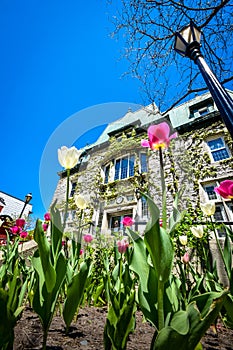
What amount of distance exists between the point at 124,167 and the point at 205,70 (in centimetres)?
80

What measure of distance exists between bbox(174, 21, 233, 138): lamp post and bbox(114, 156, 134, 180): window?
0.46 metres

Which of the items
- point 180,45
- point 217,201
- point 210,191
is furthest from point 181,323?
point 210,191

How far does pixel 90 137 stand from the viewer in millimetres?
863

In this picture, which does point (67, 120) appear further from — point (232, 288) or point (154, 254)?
point (232, 288)

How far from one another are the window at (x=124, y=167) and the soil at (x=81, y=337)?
0.74 meters

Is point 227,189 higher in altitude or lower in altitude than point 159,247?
higher

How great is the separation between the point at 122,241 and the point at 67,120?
0.74 m

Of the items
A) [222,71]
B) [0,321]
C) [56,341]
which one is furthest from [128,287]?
[222,71]

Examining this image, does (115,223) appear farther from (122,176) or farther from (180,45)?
(180,45)

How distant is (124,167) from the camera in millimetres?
865

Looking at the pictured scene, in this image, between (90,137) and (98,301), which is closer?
(90,137)

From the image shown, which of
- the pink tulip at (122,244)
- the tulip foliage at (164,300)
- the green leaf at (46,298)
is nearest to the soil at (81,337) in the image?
the green leaf at (46,298)

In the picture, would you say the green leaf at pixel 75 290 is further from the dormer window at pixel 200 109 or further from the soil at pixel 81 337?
the dormer window at pixel 200 109

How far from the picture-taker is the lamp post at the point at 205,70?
81cm
